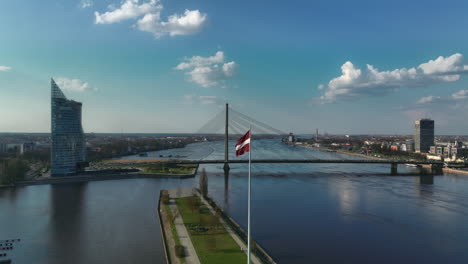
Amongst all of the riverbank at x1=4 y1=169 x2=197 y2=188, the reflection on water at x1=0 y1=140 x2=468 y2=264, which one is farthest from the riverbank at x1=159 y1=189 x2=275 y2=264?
the riverbank at x1=4 y1=169 x2=197 y2=188

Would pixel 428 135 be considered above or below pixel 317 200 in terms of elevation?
above

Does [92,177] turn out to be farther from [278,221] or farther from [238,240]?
[238,240]

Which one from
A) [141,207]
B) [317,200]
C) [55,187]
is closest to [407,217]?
[317,200]

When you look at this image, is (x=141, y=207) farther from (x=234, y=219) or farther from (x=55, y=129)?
(x=55, y=129)

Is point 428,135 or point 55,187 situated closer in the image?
point 55,187

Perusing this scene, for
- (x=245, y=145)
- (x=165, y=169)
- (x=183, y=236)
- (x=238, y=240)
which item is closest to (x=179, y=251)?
(x=183, y=236)

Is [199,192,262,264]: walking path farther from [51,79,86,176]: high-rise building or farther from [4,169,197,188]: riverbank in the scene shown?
[51,79,86,176]: high-rise building
